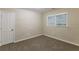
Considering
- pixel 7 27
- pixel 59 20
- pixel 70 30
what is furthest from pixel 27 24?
pixel 70 30

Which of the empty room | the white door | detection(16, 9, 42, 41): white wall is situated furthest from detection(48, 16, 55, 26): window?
the white door

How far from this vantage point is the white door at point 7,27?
1728 millimetres

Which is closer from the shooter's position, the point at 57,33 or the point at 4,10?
the point at 4,10

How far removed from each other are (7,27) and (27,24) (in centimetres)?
35

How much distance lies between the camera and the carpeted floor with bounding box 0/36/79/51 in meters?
1.74

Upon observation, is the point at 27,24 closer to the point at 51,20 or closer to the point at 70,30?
the point at 51,20

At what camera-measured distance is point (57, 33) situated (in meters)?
1.83

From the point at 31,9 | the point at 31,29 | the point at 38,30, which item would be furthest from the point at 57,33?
the point at 31,9

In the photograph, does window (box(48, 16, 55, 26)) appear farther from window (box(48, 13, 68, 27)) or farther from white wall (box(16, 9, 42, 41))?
white wall (box(16, 9, 42, 41))

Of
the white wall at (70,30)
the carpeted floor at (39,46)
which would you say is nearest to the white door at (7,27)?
the carpeted floor at (39,46)
